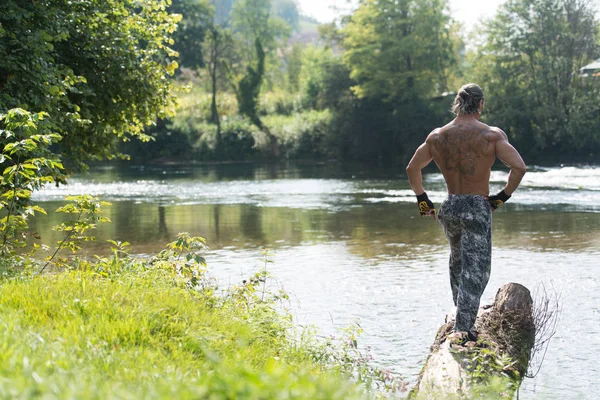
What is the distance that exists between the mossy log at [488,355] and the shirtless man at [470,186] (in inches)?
14.9

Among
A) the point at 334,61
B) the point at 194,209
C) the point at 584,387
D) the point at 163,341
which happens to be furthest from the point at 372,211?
the point at 334,61

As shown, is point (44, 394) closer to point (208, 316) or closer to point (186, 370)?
point (186, 370)

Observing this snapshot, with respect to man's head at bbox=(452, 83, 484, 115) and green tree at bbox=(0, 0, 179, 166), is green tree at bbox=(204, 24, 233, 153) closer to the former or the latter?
green tree at bbox=(0, 0, 179, 166)

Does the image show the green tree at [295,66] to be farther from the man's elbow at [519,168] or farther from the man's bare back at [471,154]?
the man's elbow at [519,168]

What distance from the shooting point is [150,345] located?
509 centimetres

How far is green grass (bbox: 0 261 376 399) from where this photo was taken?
3.22 metres

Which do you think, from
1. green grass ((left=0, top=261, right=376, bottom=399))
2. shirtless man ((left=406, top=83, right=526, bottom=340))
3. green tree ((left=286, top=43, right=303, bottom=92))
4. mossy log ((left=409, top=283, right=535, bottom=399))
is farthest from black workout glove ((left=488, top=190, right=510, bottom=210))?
green tree ((left=286, top=43, right=303, bottom=92))

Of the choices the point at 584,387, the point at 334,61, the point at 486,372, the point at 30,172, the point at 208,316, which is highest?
the point at 334,61

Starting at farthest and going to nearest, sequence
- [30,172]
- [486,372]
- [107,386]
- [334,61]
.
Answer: [334,61], [30,172], [486,372], [107,386]

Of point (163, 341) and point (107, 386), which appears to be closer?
point (107, 386)

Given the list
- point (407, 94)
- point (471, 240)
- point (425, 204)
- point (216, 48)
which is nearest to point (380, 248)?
point (425, 204)

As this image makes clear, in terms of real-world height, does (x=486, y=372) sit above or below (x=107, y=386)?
below

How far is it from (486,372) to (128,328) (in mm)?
2667

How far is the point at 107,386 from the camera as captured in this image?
3.48m
